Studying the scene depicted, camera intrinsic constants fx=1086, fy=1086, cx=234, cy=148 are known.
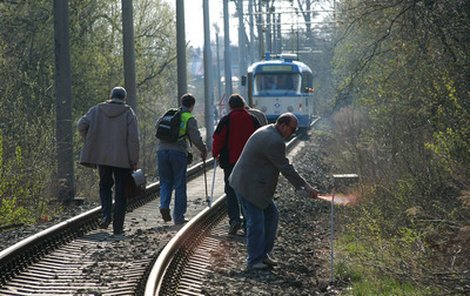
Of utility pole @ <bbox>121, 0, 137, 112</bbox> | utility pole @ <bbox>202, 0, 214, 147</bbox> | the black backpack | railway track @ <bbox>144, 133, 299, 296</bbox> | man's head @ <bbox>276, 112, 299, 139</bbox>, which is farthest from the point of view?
utility pole @ <bbox>202, 0, 214, 147</bbox>

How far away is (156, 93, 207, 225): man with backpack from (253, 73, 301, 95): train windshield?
27696 mm

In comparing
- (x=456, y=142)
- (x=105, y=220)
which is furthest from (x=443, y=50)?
(x=105, y=220)

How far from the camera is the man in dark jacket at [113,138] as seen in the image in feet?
46.9

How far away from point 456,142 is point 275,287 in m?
3.30

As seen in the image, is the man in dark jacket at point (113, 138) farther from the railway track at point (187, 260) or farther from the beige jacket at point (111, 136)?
the railway track at point (187, 260)

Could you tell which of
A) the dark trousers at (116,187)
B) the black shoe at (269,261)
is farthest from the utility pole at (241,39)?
the black shoe at (269,261)

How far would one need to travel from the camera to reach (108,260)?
39.8ft

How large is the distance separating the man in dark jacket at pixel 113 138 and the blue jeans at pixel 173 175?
1.15 metres

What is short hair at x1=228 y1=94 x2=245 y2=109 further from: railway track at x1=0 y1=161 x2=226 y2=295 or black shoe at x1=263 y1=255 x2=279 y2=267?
black shoe at x1=263 y1=255 x2=279 y2=267

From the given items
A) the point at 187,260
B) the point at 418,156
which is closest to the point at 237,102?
the point at 187,260

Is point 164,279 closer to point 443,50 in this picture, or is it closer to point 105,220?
point 105,220

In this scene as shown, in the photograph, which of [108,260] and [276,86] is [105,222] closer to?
[108,260]

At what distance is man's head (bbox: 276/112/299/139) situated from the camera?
1112cm

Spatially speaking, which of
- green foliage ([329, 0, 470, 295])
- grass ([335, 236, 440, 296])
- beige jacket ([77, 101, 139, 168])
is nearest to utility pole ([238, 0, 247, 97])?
green foliage ([329, 0, 470, 295])
